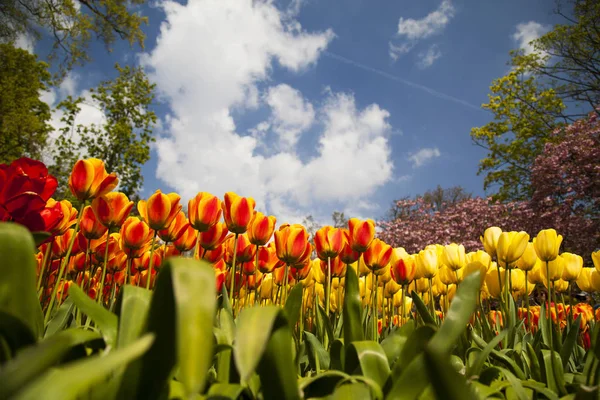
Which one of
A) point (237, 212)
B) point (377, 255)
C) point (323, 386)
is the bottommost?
point (323, 386)

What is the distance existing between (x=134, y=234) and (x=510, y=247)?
1.52 meters

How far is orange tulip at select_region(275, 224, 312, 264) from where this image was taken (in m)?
1.46

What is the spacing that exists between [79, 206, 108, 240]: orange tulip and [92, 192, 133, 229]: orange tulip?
5.0 inches

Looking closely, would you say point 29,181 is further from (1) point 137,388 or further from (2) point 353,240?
(2) point 353,240

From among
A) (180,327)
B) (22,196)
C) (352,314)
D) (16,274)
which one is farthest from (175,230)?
(180,327)

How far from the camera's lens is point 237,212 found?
138cm

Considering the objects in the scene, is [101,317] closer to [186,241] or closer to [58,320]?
[58,320]

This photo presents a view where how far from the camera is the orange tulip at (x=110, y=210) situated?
4.06 feet

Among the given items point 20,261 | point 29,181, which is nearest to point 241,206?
point 29,181

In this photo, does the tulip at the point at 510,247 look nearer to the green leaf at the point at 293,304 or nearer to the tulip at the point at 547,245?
the tulip at the point at 547,245

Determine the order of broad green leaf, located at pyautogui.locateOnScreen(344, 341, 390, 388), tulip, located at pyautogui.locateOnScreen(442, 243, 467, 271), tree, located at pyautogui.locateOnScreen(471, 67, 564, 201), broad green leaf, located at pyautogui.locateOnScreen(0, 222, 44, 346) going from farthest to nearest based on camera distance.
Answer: tree, located at pyautogui.locateOnScreen(471, 67, 564, 201) → tulip, located at pyautogui.locateOnScreen(442, 243, 467, 271) → broad green leaf, located at pyautogui.locateOnScreen(344, 341, 390, 388) → broad green leaf, located at pyautogui.locateOnScreen(0, 222, 44, 346)

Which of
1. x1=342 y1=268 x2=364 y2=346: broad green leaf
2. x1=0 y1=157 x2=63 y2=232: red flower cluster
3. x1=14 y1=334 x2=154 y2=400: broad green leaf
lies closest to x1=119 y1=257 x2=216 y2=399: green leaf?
x1=14 y1=334 x2=154 y2=400: broad green leaf

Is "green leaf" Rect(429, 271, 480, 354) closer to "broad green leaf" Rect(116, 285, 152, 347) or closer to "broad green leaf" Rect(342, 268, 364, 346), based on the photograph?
"broad green leaf" Rect(342, 268, 364, 346)

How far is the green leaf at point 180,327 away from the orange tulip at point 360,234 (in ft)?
3.75
